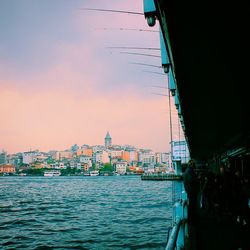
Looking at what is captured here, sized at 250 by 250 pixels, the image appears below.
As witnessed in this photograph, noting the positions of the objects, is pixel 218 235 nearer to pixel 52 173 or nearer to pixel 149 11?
pixel 149 11

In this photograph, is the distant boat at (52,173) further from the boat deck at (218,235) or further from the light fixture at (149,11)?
the light fixture at (149,11)

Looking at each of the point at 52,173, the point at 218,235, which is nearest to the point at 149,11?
the point at 218,235

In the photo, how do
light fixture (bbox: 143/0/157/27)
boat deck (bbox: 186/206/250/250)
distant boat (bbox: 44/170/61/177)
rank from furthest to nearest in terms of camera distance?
distant boat (bbox: 44/170/61/177) < boat deck (bbox: 186/206/250/250) < light fixture (bbox: 143/0/157/27)

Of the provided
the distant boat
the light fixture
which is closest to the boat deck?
the light fixture

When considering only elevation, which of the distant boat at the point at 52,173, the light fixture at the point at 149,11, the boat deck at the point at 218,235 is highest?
the light fixture at the point at 149,11

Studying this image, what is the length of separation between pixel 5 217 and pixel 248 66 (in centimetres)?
2340

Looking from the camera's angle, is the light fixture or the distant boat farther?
the distant boat

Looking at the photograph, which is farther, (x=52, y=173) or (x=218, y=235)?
(x=52, y=173)

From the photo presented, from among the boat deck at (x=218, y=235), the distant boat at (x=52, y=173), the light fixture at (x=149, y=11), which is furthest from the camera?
the distant boat at (x=52, y=173)

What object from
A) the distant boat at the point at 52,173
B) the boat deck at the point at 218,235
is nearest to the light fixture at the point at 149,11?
the boat deck at the point at 218,235

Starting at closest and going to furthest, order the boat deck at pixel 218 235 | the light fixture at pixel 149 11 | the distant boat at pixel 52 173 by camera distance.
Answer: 1. the light fixture at pixel 149 11
2. the boat deck at pixel 218 235
3. the distant boat at pixel 52 173

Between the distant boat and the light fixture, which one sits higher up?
the light fixture

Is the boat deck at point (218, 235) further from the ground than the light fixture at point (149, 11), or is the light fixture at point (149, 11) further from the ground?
the light fixture at point (149, 11)

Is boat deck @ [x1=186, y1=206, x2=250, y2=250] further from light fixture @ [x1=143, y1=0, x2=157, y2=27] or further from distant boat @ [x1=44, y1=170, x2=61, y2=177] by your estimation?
distant boat @ [x1=44, y1=170, x2=61, y2=177]
